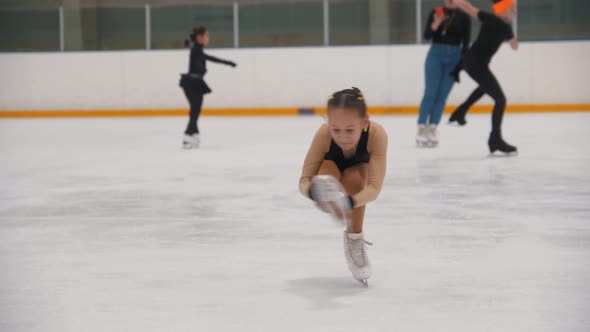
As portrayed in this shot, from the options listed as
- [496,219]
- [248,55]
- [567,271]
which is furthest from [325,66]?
[567,271]

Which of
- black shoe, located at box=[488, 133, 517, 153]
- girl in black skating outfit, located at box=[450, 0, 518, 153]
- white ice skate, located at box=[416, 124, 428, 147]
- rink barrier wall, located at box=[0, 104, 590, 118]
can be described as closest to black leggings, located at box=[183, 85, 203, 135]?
white ice skate, located at box=[416, 124, 428, 147]

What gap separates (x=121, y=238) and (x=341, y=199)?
1898 mm

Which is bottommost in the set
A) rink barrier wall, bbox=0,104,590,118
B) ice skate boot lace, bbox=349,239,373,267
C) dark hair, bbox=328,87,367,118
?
rink barrier wall, bbox=0,104,590,118

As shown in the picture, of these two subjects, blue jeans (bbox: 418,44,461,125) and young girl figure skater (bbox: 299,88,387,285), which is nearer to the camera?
young girl figure skater (bbox: 299,88,387,285)

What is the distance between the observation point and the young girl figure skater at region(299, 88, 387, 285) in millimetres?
3209

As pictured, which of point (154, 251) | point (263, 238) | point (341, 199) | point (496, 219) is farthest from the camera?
point (496, 219)

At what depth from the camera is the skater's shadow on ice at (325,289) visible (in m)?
3.39

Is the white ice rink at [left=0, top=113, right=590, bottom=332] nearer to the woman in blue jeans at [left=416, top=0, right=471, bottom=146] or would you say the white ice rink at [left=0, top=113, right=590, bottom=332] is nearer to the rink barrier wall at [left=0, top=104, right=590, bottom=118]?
the woman in blue jeans at [left=416, top=0, right=471, bottom=146]

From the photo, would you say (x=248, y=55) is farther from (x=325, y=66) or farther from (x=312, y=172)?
(x=312, y=172)

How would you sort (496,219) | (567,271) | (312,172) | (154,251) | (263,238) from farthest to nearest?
(496,219), (263,238), (154,251), (567,271), (312,172)

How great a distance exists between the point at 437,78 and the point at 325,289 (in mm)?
6465

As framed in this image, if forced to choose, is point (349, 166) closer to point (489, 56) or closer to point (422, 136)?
point (489, 56)

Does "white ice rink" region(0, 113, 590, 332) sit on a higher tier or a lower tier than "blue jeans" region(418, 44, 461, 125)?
lower

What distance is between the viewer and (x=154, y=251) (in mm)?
4414
